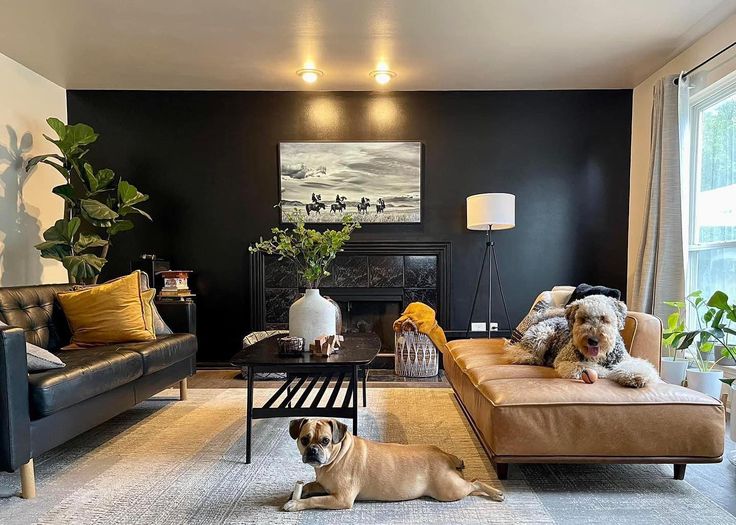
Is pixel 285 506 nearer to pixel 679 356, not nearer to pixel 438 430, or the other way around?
pixel 438 430

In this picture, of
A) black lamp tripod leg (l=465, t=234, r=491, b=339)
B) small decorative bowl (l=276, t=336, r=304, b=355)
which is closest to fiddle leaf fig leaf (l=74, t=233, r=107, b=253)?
small decorative bowl (l=276, t=336, r=304, b=355)

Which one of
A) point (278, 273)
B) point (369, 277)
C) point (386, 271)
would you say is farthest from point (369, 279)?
point (278, 273)

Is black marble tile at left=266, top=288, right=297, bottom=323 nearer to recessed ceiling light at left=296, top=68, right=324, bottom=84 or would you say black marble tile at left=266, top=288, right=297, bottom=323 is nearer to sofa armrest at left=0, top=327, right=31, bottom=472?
recessed ceiling light at left=296, top=68, right=324, bottom=84

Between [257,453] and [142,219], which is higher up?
[142,219]

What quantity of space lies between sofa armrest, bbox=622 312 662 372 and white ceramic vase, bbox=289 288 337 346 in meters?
1.55

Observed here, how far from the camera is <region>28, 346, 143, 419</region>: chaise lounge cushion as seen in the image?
193cm

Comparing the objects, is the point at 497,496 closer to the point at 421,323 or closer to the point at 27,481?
the point at 27,481

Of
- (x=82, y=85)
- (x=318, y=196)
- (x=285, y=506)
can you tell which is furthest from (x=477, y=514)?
(x=82, y=85)

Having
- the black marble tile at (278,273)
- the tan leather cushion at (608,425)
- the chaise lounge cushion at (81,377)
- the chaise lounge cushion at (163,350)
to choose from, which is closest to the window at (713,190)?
the tan leather cushion at (608,425)

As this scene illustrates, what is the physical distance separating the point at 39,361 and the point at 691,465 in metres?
3.03

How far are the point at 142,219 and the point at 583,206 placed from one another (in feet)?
14.0

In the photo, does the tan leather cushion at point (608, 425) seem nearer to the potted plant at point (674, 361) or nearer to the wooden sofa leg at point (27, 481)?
the potted plant at point (674, 361)

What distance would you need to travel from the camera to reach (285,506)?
1769 millimetres

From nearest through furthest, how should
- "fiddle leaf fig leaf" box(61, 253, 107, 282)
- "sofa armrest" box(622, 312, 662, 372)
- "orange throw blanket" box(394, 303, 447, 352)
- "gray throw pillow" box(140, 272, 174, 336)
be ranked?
"sofa armrest" box(622, 312, 662, 372) < "gray throw pillow" box(140, 272, 174, 336) < "fiddle leaf fig leaf" box(61, 253, 107, 282) < "orange throw blanket" box(394, 303, 447, 352)
